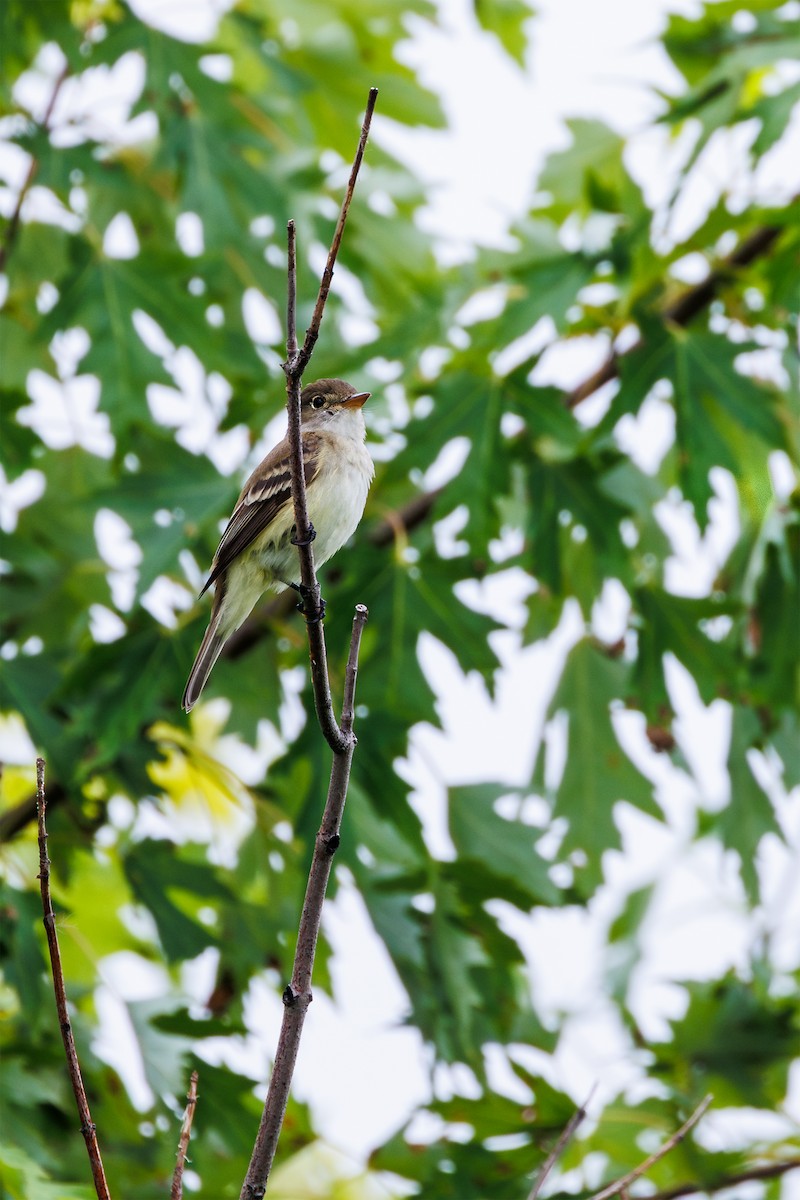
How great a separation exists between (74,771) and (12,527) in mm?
1147

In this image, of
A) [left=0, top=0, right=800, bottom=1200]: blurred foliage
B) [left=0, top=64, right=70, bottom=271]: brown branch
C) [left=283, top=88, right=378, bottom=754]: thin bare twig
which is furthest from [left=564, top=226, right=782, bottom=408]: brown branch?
[left=283, top=88, right=378, bottom=754]: thin bare twig

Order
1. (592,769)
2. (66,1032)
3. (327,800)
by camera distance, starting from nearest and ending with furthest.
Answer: (66,1032)
(327,800)
(592,769)

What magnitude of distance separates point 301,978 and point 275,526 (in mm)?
2474

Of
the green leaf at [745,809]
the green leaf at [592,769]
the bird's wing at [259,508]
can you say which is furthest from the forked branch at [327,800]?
the green leaf at [745,809]

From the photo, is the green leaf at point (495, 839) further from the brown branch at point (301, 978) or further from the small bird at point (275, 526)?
the brown branch at point (301, 978)

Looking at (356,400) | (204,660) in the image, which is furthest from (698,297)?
(204,660)

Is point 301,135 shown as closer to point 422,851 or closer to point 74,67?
point 74,67

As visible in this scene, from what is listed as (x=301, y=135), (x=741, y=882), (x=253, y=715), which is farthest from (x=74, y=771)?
(x=301, y=135)

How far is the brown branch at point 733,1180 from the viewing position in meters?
4.82

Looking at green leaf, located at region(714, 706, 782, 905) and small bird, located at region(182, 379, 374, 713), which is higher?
small bird, located at region(182, 379, 374, 713)

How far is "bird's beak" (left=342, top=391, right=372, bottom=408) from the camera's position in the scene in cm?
485

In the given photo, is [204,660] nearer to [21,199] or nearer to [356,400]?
[356,400]

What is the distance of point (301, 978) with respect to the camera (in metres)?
2.53

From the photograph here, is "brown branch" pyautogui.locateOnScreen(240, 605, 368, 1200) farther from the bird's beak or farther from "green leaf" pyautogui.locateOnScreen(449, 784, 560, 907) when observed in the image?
"green leaf" pyautogui.locateOnScreen(449, 784, 560, 907)
